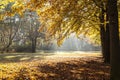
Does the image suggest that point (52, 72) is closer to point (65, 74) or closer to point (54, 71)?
point (54, 71)

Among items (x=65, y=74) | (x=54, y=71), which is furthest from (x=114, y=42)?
(x=54, y=71)

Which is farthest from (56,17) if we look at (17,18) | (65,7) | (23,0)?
(17,18)

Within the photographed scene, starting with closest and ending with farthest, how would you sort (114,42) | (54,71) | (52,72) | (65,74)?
(114,42)
(65,74)
(52,72)
(54,71)

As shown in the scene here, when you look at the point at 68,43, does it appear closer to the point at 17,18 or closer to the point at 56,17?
the point at 17,18

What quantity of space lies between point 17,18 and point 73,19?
47884 mm

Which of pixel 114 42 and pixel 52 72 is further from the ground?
pixel 114 42

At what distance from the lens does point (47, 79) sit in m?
9.80

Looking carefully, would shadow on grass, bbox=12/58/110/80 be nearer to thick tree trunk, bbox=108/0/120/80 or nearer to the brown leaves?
the brown leaves

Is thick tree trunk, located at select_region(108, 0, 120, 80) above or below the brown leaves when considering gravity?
above

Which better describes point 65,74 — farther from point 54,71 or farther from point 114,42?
Result: point 114,42

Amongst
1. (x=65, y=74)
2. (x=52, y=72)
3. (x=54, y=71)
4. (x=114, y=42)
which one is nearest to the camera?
(x=114, y=42)

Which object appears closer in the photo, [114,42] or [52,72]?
[114,42]

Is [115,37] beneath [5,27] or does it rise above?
beneath

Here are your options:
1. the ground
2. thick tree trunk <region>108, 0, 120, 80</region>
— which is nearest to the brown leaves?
the ground
